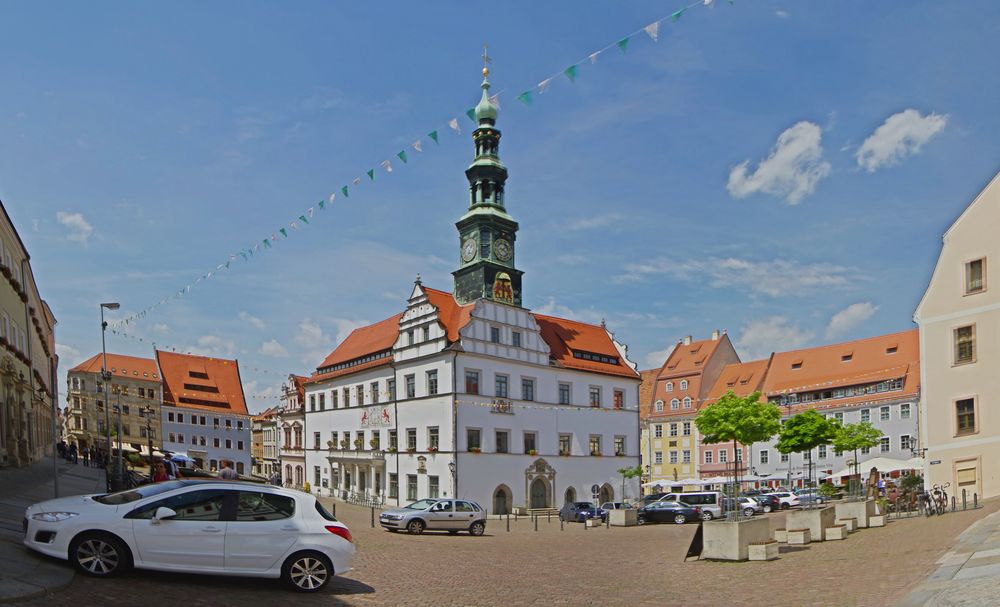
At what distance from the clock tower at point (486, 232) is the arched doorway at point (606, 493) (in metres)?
15.1

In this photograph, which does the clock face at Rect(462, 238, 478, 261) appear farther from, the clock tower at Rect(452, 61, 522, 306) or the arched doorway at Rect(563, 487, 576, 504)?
the arched doorway at Rect(563, 487, 576, 504)

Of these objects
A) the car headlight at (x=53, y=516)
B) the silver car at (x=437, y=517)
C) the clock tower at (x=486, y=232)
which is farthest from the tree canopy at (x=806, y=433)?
the car headlight at (x=53, y=516)

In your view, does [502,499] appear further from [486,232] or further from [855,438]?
[855,438]

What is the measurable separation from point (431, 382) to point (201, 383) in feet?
173

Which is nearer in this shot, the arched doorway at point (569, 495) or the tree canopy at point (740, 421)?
the tree canopy at point (740, 421)

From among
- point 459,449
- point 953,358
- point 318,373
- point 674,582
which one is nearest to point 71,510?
point 674,582

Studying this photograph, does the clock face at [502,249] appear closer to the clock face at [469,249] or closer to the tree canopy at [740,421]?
the clock face at [469,249]

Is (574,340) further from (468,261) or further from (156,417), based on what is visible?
(156,417)

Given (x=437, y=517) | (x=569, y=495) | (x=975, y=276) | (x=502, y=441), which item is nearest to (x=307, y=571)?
(x=437, y=517)

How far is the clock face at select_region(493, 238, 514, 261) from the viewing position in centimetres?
5984

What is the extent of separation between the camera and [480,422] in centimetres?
5197

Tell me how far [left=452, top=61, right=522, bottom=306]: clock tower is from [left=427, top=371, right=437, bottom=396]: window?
7590 millimetres

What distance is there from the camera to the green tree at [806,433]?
122ft

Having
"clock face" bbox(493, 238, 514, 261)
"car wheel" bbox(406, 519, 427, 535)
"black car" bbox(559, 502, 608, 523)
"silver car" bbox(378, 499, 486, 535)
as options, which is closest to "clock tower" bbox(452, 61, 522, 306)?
"clock face" bbox(493, 238, 514, 261)
